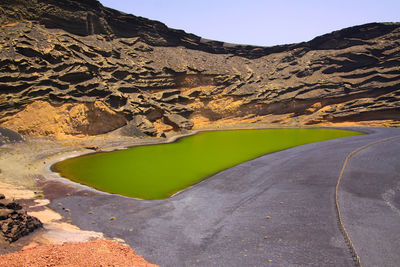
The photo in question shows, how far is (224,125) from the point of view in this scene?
1837 inches

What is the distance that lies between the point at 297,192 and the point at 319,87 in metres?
43.8

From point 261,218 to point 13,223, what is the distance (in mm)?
7955

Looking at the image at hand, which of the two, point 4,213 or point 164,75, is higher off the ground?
point 164,75

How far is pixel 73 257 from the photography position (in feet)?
17.4

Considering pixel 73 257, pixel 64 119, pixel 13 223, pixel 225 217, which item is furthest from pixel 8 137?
pixel 225 217

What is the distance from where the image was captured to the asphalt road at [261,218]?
6820 mm

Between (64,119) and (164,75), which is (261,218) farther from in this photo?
(164,75)

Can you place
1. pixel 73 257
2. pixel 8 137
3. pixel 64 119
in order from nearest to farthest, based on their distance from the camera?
1. pixel 73 257
2. pixel 8 137
3. pixel 64 119

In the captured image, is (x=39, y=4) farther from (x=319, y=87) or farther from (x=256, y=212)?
(x=319, y=87)

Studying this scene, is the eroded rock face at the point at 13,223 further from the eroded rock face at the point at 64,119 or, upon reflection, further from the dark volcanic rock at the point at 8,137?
the eroded rock face at the point at 64,119

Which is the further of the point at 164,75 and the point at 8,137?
the point at 164,75

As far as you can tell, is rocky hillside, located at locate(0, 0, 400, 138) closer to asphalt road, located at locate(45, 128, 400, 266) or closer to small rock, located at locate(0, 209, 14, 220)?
asphalt road, located at locate(45, 128, 400, 266)

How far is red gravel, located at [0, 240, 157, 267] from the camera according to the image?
5.00 meters

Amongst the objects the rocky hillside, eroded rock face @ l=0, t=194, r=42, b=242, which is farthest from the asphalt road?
the rocky hillside
